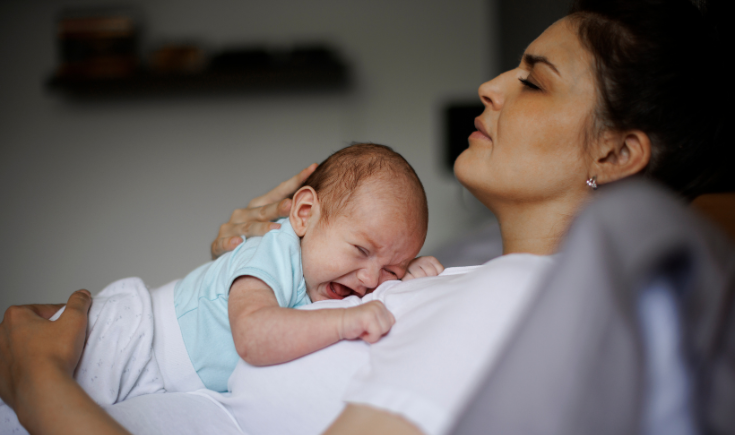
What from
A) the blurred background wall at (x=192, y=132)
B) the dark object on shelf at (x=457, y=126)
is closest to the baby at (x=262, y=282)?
the dark object on shelf at (x=457, y=126)

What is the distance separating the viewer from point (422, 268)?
1.16m

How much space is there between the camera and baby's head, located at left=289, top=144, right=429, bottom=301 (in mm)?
1044

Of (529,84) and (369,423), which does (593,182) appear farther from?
(369,423)

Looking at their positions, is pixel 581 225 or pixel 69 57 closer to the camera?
pixel 581 225

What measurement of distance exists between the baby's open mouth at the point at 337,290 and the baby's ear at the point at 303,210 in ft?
0.49

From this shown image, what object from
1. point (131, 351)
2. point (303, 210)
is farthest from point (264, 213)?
point (131, 351)

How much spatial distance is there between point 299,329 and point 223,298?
309mm

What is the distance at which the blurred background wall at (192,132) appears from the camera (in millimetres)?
3543

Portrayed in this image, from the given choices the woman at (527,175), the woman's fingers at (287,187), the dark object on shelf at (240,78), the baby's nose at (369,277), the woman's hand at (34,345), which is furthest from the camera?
the dark object on shelf at (240,78)

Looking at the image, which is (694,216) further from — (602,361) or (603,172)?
(603,172)

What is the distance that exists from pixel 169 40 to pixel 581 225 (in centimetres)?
384

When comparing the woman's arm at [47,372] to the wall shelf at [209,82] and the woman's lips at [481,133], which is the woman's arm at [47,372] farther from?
the wall shelf at [209,82]

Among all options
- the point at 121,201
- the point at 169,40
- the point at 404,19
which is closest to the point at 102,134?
the point at 121,201

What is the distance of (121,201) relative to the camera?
12.1 ft
